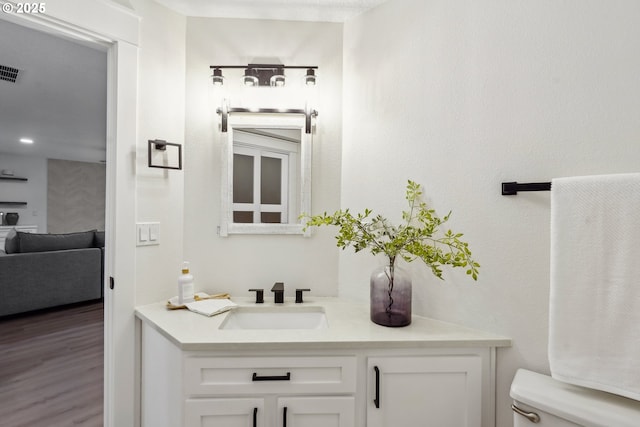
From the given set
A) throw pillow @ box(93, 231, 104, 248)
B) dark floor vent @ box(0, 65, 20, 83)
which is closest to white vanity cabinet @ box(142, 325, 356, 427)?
dark floor vent @ box(0, 65, 20, 83)

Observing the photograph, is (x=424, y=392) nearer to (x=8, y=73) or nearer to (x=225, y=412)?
(x=225, y=412)

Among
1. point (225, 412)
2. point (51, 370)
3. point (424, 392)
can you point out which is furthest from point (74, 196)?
point (424, 392)

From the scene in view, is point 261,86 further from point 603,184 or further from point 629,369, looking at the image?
point 629,369

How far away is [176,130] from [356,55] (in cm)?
105

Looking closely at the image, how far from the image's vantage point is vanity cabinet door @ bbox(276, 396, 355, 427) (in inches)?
46.4

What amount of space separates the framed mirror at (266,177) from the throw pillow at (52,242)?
3.56 m

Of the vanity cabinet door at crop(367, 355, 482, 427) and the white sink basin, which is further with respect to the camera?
Answer: the white sink basin

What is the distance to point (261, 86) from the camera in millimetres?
1734

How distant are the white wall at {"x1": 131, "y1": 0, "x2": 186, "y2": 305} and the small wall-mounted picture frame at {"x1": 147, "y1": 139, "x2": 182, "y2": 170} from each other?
5 centimetres

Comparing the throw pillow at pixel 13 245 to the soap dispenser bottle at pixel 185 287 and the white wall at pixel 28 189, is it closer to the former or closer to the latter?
the soap dispenser bottle at pixel 185 287

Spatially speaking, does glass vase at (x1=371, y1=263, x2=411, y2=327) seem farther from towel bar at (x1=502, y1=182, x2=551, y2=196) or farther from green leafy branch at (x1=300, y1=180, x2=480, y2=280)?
towel bar at (x1=502, y1=182, x2=551, y2=196)

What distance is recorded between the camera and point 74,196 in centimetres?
789

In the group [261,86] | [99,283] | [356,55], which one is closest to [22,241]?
[99,283]

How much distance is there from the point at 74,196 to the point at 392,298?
917cm
